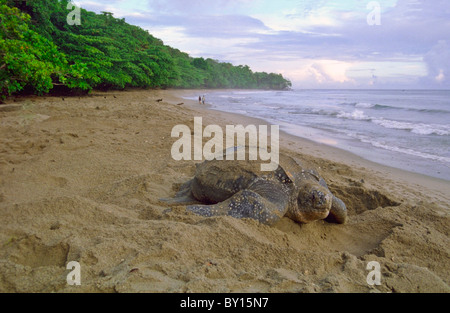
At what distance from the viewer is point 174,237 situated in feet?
7.22

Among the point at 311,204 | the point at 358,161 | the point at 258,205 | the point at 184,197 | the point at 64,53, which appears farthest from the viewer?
the point at 64,53

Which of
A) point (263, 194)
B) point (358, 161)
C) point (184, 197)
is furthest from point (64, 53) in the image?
point (263, 194)

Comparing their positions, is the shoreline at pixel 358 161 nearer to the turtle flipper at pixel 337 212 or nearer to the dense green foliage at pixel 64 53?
the turtle flipper at pixel 337 212

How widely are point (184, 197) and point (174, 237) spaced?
52.1 inches

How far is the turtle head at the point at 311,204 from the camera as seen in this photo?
2837 mm

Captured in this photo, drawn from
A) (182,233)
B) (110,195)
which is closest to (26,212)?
(110,195)

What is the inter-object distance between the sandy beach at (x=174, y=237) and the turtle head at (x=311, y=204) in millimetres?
126

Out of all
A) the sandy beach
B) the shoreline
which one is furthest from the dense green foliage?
the shoreline

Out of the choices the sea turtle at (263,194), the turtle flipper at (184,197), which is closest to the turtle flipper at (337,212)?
the sea turtle at (263,194)

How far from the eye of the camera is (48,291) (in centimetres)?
154

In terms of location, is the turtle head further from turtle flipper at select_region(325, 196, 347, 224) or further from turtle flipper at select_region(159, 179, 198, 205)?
turtle flipper at select_region(159, 179, 198, 205)

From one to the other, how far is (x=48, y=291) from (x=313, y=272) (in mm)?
1677

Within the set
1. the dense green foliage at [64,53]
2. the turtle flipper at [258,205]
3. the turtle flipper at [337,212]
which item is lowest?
the turtle flipper at [337,212]

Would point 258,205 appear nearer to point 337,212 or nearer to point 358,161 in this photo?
point 337,212
